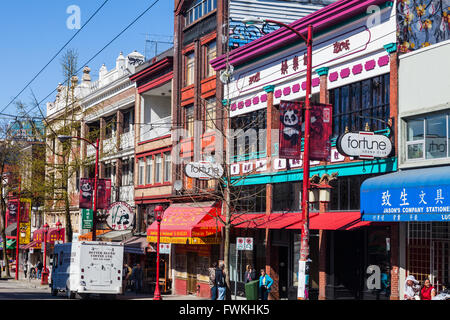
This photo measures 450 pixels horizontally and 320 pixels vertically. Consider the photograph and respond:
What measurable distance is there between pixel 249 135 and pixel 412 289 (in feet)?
46.8

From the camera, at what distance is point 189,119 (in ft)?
132

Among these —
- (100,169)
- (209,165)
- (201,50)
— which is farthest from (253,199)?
(100,169)

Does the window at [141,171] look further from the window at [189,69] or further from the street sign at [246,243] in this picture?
the street sign at [246,243]

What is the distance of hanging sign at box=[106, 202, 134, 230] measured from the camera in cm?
3928

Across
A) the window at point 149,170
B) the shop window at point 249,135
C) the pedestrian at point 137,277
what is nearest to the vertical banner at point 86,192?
the window at point 149,170

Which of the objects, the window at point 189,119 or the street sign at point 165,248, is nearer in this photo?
the street sign at point 165,248

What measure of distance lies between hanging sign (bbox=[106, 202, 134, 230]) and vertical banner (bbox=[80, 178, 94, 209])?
11.1ft

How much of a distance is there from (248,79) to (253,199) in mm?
5987

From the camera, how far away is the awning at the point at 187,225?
112 ft

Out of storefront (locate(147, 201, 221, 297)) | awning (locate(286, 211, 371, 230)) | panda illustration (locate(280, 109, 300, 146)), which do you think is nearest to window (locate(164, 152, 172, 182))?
storefront (locate(147, 201, 221, 297))

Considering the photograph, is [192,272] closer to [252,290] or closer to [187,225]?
[187,225]

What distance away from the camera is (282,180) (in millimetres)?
30359

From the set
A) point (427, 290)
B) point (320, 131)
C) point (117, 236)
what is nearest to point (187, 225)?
point (117, 236)

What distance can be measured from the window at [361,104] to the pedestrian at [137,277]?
794 inches
